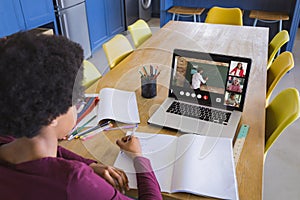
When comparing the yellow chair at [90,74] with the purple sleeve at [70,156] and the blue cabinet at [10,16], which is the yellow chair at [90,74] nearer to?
the purple sleeve at [70,156]

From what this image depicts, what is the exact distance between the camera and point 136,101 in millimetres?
1407

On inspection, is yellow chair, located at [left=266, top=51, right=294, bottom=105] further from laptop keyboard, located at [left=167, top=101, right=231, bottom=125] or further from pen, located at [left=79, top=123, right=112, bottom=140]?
pen, located at [left=79, top=123, right=112, bottom=140]

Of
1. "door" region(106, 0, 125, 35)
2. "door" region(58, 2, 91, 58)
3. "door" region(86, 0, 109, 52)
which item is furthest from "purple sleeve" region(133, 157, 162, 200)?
"door" region(106, 0, 125, 35)

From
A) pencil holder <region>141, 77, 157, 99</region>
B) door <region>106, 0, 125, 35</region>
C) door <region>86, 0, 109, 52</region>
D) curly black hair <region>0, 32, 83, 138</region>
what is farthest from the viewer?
door <region>106, 0, 125, 35</region>

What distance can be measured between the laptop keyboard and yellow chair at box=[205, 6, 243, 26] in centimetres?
235

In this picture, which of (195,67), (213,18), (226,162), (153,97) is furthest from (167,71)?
(213,18)

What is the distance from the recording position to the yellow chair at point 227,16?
3270 mm

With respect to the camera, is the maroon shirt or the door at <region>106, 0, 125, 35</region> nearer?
the maroon shirt

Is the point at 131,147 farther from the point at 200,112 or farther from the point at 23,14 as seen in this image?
the point at 23,14

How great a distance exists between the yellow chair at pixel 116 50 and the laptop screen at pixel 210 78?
77cm

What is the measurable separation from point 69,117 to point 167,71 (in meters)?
1.13

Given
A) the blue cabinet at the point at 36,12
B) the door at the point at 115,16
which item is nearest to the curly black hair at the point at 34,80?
the blue cabinet at the point at 36,12

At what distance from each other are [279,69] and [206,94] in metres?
0.78

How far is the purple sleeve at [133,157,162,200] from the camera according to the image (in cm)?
83
